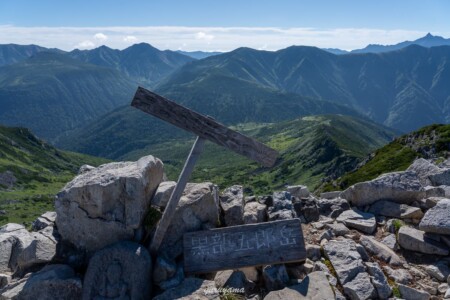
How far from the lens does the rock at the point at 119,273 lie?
1379cm

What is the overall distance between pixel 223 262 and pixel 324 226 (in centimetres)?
614

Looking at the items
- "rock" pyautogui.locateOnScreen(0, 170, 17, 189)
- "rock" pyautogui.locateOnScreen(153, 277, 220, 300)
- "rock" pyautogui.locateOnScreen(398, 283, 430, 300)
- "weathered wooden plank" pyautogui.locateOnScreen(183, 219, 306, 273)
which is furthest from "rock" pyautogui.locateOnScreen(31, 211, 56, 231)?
"rock" pyautogui.locateOnScreen(0, 170, 17, 189)

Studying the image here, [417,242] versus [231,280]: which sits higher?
[417,242]

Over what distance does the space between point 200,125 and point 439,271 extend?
1110 centimetres

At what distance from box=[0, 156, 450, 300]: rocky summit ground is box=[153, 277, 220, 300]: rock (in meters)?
0.04

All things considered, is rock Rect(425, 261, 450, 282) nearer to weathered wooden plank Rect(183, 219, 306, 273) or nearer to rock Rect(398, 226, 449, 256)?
rock Rect(398, 226, 449, 256)

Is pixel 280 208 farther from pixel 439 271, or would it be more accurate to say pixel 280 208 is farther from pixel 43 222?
pixel 43 222

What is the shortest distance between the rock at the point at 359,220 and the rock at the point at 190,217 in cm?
671

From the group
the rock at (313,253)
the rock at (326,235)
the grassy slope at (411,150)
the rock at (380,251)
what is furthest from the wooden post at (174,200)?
the grassy slope at (411,150)

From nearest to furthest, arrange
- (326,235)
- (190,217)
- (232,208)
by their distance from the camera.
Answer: (190,217), (326,235), (232,208)

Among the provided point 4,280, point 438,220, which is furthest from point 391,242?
point 4,280

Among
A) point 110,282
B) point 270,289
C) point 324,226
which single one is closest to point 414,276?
point 324,226

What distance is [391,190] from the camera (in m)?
19.4

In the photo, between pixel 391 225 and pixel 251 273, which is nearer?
pixel 251 273
